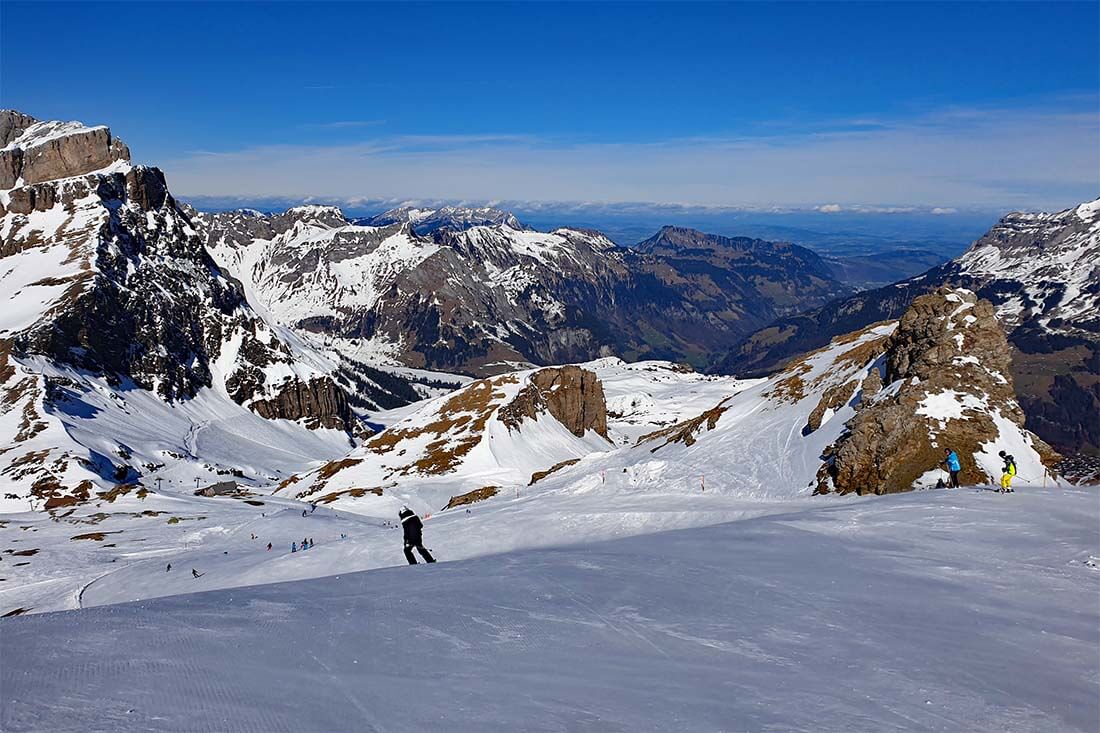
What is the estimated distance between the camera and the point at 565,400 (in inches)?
6486

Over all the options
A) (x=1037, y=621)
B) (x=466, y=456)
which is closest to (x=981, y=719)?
(x=1037, y=621)

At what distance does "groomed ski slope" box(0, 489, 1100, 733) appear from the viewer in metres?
9.00

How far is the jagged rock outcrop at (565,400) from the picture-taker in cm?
15200

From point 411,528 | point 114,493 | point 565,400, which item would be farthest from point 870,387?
point 114,493

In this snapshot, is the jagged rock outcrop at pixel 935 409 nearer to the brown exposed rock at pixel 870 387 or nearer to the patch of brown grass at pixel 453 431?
the brown exposed rock at pixel 870 387

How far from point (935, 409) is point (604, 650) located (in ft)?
128

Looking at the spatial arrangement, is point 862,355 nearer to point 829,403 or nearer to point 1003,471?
point 829,403

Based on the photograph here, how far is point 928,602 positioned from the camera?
51.9 ft

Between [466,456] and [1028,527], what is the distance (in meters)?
113

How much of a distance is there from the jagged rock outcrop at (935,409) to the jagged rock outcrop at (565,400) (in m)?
99.8

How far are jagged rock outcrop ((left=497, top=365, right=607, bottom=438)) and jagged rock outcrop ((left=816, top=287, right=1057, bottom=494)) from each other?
99.8 m

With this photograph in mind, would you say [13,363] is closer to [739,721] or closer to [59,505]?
[59,505]

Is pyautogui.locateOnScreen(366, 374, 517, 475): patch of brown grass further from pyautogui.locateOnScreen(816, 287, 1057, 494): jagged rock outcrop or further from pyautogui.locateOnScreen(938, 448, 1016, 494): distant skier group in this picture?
pyautogui.locateOnScreen(938, 448, 1016, 494): distant skier group

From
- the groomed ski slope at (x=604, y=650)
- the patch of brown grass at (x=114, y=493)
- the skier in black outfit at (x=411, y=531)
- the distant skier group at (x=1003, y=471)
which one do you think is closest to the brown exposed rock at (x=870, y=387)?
the distant skier group at (x=1003, y=471)
